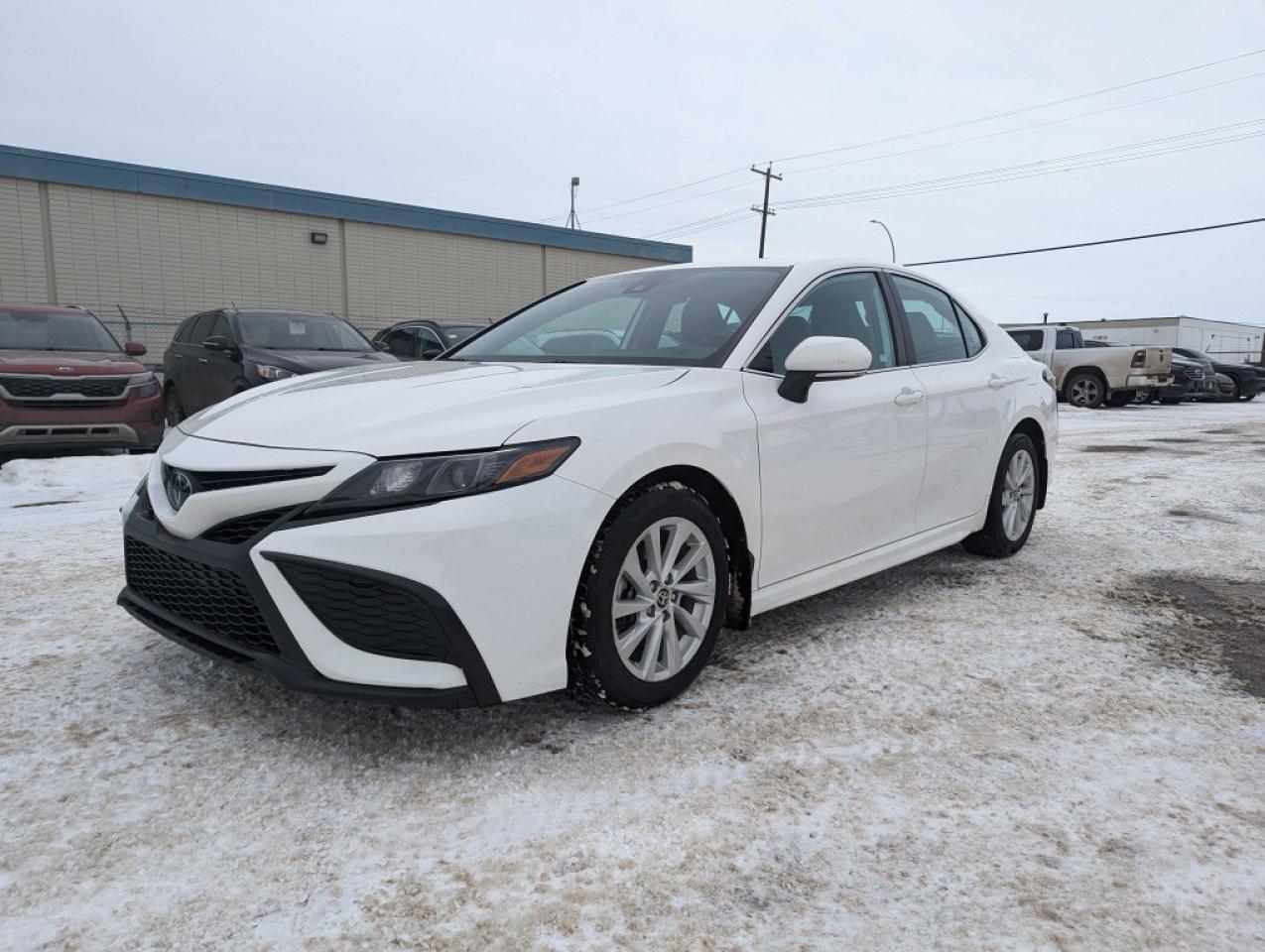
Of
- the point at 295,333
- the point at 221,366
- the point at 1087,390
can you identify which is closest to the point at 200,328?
the point at 221,366

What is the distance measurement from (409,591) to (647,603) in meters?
0.76

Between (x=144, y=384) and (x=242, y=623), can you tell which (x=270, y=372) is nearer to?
(x=144, y=384)

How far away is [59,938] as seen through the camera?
5.84 ft

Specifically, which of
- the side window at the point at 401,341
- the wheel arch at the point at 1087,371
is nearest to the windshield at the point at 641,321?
the side window at the point at 401,341

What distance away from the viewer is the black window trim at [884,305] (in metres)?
3.24

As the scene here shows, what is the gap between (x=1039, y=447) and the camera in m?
5.07

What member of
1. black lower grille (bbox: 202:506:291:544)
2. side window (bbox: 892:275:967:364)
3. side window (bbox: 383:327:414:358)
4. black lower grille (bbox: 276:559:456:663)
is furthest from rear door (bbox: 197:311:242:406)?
black lower grille (bbox: 276:559:456:663)

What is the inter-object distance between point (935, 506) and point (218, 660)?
118 inches

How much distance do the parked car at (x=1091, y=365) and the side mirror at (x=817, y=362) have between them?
55.3ft

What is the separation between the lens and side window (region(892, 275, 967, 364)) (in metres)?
4.21

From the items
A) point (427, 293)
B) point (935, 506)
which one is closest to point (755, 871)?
point (935, 506)

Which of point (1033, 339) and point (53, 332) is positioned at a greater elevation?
point (1033, 339)

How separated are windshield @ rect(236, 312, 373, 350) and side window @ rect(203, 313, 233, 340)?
0.49ft

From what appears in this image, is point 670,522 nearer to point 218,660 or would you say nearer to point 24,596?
point 218,660
